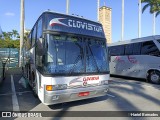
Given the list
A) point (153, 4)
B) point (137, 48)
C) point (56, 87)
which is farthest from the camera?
point (153, 4)

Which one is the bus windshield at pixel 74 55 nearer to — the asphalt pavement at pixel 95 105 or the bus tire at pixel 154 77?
the asphalt pavement at pixel 95 105

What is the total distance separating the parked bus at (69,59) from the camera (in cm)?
684

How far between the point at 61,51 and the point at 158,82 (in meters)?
9.64

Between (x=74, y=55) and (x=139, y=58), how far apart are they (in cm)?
938

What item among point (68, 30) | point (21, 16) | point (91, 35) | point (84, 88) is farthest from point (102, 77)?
point (21, 16)

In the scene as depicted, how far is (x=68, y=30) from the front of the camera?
24.6 feet

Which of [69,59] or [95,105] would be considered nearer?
[69,59]

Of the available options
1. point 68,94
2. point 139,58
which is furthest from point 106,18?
point 68,94

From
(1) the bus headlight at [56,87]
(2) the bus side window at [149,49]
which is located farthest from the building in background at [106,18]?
(1) the bus headlight at [56,87]

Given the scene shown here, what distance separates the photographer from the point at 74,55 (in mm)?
7309

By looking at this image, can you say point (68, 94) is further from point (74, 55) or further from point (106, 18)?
point (106, 18)

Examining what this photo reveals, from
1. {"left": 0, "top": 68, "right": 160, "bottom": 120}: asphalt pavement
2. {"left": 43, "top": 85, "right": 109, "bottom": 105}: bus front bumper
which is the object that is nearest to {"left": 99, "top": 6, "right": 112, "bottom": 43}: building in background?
{"left": 0, "top": 68, "right": 160, "bottom": 120}: asphalt pavement

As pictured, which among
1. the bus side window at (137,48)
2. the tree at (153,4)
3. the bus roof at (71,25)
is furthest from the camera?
the tree at (153,4)

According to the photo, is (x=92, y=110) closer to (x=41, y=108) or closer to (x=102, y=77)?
(x=102, y=77)
